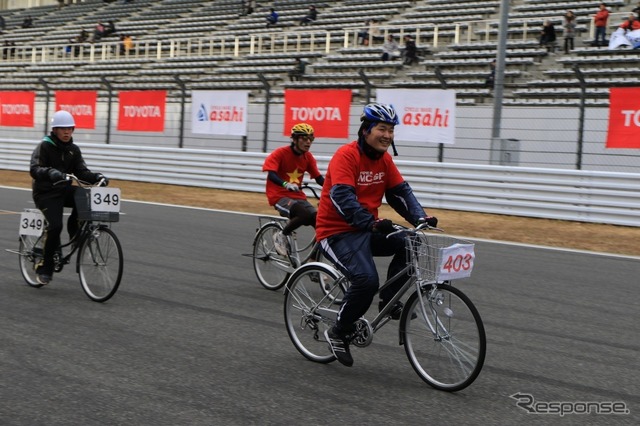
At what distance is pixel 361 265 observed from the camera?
5.90 m

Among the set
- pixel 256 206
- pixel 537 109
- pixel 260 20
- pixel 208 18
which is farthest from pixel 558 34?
pixel 208 18

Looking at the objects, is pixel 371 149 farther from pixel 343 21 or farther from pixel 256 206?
pixel 343 21

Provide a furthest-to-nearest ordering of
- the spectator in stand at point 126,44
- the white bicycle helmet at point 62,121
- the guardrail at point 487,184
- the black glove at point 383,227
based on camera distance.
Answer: the spectator in stand at point 126,44 < the guardrail at point 487,184 < the white bicycle helmet at point 62,121 < the black glove at point 383,227

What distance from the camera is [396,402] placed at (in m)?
5.31

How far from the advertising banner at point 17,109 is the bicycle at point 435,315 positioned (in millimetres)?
21748

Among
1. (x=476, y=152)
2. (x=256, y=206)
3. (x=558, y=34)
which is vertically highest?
(x=558, y=34)

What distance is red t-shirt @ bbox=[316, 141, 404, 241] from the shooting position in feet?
19.6

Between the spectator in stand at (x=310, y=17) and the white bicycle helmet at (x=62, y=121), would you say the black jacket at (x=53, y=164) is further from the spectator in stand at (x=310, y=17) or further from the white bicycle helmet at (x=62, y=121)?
the spectator in stand at (x=310, y=17)

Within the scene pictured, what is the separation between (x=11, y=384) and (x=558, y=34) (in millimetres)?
24699

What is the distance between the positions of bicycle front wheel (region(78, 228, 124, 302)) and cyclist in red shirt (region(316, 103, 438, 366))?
2.80 metres

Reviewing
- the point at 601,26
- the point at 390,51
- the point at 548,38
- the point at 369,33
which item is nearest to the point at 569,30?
the point at 548,38

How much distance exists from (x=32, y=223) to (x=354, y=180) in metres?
4.33

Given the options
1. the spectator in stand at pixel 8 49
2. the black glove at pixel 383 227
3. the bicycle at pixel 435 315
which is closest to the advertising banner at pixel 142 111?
the bicycle at pixel 435 315

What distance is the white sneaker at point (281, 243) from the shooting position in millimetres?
9305
